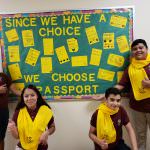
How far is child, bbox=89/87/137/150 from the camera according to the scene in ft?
7.77

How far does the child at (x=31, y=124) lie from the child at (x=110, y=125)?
0.41 metres

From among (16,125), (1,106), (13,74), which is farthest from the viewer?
(13,74)

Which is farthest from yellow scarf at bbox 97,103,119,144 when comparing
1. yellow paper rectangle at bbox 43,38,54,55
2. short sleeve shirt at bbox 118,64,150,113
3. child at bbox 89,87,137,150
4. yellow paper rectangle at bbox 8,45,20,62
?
yellow paper rectangle at bbox 8,45,20,62

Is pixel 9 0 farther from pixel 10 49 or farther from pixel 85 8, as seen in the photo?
pixel 85 8

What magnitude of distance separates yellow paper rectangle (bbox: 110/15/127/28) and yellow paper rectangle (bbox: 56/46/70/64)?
21.1 inches

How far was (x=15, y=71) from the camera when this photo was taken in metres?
2.82

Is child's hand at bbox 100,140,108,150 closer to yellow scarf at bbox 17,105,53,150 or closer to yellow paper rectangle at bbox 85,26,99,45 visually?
yellow scarf at bbox 17,105,53,150

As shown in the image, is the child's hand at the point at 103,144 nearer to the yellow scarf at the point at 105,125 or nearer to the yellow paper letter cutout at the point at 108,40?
the yellow scarf at the point at 105,125

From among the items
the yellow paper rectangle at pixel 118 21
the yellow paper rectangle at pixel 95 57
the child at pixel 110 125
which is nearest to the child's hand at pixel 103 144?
the child at pixel 110 125

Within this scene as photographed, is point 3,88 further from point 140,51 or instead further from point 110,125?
point 140,51

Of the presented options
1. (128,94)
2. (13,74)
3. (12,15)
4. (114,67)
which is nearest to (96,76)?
(114,67)

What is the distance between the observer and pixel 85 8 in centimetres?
272

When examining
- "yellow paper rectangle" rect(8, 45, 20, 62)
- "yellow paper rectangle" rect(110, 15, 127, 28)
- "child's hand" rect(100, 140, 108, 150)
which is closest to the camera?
"child's hand" rect(100, 140, 108, 150)

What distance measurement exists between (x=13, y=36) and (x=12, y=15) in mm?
208
